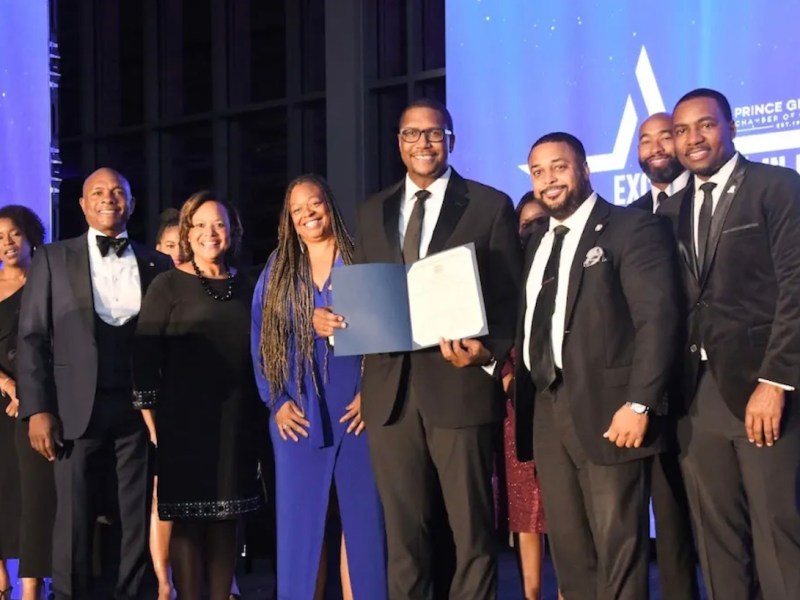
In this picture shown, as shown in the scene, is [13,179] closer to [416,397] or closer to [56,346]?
[56,346]

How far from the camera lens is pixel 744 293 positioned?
3.46m

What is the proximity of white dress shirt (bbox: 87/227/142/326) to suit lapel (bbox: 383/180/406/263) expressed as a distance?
149 centimetres

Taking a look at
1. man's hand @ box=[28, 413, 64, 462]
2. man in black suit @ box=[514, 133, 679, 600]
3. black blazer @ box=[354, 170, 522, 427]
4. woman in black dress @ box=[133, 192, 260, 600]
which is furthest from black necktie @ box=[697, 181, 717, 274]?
man's hand @ box=[28, 413, 64, 462]

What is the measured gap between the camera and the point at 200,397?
4.43 meters

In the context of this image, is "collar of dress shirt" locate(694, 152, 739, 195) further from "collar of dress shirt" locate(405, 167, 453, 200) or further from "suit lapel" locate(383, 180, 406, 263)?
"suit lapel" locate(383, 180, 406, 263)

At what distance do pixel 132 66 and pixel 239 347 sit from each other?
5962 mm

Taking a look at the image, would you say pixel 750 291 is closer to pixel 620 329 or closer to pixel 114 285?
pixel 620 329

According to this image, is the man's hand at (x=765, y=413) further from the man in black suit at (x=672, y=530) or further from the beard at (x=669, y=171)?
the beard at (x=669, y=171)

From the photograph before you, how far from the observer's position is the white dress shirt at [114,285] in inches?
193

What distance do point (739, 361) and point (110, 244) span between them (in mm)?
2680

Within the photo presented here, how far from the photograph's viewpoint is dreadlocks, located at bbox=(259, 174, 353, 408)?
13.8 feet

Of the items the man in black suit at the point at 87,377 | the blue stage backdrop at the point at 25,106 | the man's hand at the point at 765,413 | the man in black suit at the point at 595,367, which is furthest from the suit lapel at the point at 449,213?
the blue stage backdrop at the point at 25,106

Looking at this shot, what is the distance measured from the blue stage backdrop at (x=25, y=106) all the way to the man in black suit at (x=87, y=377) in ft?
5.30

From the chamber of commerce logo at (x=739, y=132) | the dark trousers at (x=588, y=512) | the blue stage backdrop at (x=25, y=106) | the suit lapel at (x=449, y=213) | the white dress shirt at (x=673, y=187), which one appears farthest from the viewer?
the blue stage backdrop at (x=25, y=106)
